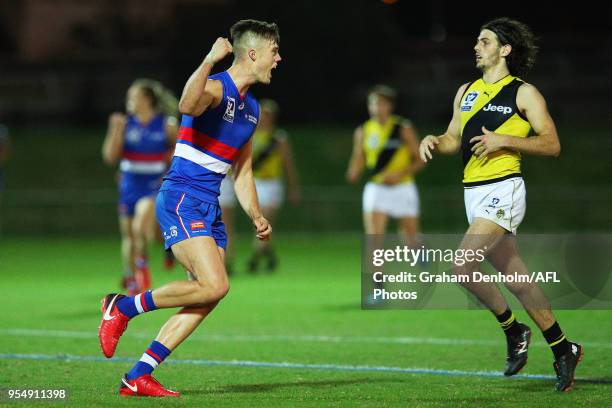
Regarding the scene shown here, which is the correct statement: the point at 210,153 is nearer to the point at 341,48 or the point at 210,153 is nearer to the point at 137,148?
the point at 137,148

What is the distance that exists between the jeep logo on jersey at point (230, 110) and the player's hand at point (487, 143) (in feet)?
5.54

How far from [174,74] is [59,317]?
2249 centimetres

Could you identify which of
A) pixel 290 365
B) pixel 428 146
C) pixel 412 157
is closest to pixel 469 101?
pixel 428 146

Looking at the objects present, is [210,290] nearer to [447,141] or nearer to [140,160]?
[447,141]

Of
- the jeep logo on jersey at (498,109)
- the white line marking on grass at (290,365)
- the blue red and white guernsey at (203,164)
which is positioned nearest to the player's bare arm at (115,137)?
the white line marking on grass at (290,365)

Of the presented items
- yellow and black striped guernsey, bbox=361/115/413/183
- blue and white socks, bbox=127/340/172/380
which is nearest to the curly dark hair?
blue and white socks, bbox=127/340/172/380

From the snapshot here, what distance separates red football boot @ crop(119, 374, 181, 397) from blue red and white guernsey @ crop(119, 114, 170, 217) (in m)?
6.75

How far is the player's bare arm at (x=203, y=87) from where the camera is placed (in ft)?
23.6

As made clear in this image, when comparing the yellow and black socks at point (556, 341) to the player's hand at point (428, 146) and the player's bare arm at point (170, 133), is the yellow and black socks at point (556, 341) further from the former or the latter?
the player's bare arm at point (170, 133)

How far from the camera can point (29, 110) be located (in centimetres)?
3838

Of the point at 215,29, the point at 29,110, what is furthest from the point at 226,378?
the point at 29,110

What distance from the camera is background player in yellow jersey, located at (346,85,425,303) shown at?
569 inches

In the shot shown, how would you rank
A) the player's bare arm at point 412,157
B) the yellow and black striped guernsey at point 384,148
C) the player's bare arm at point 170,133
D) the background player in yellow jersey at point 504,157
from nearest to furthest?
the background player in yellow jersey at point 504,157 → the player's bare arm at point 170,133 → the player's bare arm at point 412,157 → the yellow and black striped guernsey at point 384,148
